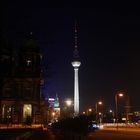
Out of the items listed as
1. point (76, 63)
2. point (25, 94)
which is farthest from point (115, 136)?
point (76, 63)

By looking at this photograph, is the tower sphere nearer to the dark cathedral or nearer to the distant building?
the distant building

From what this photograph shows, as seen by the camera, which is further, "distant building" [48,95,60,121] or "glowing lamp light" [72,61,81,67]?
"glowing lamp light" [72,61,81,67]

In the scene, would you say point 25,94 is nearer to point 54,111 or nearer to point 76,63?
point 54,111

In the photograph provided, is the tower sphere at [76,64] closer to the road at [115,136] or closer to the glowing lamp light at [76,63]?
the glowing lamp light at [76,63]

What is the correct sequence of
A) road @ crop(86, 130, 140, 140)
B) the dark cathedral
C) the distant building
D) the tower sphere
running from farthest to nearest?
the tower sphere
the distant building
the dark cathedral
road @ crop(86, 130, 140, 140)

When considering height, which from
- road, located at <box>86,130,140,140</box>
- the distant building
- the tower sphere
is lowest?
road, located at <box>86,130,140,140</box>

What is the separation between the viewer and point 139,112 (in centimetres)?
19688

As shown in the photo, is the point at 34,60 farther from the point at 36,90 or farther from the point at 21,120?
the point at 21,120

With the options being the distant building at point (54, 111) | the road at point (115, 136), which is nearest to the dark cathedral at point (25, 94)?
the distant building at point (54, 111)

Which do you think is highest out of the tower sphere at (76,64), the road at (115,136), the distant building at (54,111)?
the tower sphere at (76,64)

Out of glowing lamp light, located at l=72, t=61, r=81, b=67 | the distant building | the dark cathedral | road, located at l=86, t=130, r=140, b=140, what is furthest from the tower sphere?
road, located at l=86, t=130, r=140, b=140

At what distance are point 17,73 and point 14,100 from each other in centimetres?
1051

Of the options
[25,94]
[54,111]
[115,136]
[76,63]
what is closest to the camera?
[115,136]

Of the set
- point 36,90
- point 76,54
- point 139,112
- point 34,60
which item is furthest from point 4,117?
point 139,112
